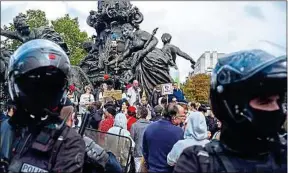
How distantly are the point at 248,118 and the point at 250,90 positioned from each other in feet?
0.45

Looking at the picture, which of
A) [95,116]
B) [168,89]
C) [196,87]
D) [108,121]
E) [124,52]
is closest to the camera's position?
[108,121]

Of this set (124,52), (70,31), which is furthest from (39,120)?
(70,31)

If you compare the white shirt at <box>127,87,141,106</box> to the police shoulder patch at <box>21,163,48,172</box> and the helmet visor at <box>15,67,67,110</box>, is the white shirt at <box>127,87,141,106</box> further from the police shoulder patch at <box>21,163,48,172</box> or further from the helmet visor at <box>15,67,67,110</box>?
the police shoulder patch at <box>21,163,48,172</box>

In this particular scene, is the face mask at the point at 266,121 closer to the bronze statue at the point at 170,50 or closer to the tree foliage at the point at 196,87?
the bronze statue at the point at 170,50

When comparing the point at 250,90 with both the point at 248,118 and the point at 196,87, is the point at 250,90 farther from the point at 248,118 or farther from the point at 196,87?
the point at 196,87

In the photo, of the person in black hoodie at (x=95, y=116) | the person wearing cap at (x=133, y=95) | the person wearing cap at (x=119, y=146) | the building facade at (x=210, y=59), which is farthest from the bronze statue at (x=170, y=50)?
the person wearing cap at (x=119, y=146)

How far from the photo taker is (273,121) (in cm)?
299

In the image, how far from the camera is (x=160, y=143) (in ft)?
21.6

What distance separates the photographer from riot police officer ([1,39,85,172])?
3203mm

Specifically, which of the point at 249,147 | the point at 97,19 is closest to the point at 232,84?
the point at 249,147

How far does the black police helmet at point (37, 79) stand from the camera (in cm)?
331

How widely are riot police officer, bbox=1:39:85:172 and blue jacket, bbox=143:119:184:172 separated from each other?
3.23 metres

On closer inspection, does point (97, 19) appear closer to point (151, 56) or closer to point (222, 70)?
point (151, 56)

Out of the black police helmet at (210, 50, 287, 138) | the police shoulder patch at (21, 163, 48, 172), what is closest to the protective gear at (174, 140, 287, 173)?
the black police helmet at (210, 50, 287, 138)
